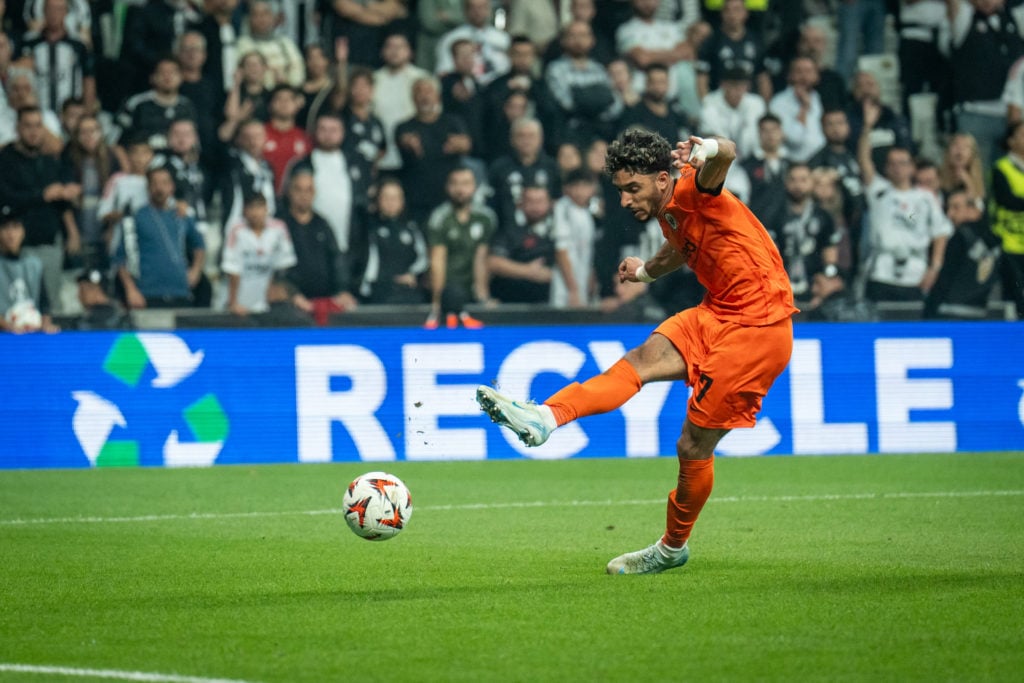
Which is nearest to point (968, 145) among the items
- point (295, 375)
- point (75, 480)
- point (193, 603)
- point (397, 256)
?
point (397, 256)

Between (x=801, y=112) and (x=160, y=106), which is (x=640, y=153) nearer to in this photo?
(x=160, y=106)

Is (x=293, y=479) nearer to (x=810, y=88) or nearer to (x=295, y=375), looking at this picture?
(x=295, y=375)

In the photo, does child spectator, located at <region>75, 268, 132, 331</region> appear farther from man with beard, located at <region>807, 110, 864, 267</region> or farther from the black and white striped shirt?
man with beard, located at <region>807, 110, 864, 267</region>

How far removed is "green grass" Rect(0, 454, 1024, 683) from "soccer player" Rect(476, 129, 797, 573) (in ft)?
2.64

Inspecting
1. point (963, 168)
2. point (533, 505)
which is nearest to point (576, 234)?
point (963, 168)

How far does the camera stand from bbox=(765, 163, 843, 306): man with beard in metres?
15.2

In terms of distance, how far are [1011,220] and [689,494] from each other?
9.59 m

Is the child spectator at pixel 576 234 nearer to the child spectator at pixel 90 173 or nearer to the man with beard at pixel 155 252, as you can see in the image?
the man with beard at pixel 155 252

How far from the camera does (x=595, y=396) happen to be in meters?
6.89

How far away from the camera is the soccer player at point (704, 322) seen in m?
7.02

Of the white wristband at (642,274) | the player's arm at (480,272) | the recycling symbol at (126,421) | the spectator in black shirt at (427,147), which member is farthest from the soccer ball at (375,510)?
the spectator in black shirt at (427,147)

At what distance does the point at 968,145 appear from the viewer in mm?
15914

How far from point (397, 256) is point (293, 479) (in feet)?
10.8

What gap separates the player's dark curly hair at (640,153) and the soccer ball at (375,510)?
75.2 inches
